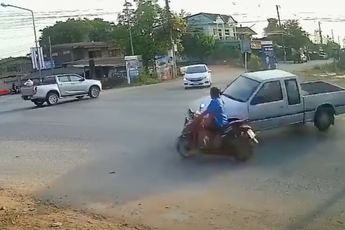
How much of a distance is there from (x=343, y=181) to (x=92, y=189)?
426 cm

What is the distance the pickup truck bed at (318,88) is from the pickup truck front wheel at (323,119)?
60 centimetres

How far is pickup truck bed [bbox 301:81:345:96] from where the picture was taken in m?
13.2

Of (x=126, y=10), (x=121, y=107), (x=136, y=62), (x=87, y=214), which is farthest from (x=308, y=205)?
(x=126, y=10)

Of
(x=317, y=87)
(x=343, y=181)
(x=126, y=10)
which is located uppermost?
(x=126, y=10)

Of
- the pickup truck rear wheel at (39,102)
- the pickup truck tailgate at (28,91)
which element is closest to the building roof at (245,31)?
the pickup truck tailgate at (28,91)

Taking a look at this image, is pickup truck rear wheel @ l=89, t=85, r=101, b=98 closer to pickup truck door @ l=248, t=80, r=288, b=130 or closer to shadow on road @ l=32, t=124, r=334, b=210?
shadow on road @ l=32, t=124, r=334, b=210

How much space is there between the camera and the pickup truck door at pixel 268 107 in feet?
38.5

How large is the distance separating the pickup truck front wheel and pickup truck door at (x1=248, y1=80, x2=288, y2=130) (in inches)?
46.4

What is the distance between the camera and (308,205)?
709cm

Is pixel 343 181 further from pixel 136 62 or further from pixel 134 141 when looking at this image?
pixel 136 62

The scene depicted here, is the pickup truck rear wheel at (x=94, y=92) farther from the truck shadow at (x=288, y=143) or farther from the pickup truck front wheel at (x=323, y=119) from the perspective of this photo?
the pickup truck front wheel at (x=323, y=119)

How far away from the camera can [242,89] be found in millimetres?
12289

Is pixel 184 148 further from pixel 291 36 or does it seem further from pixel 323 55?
pixel 323 55

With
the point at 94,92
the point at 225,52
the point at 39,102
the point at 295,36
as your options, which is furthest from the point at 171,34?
the point at 295,36
